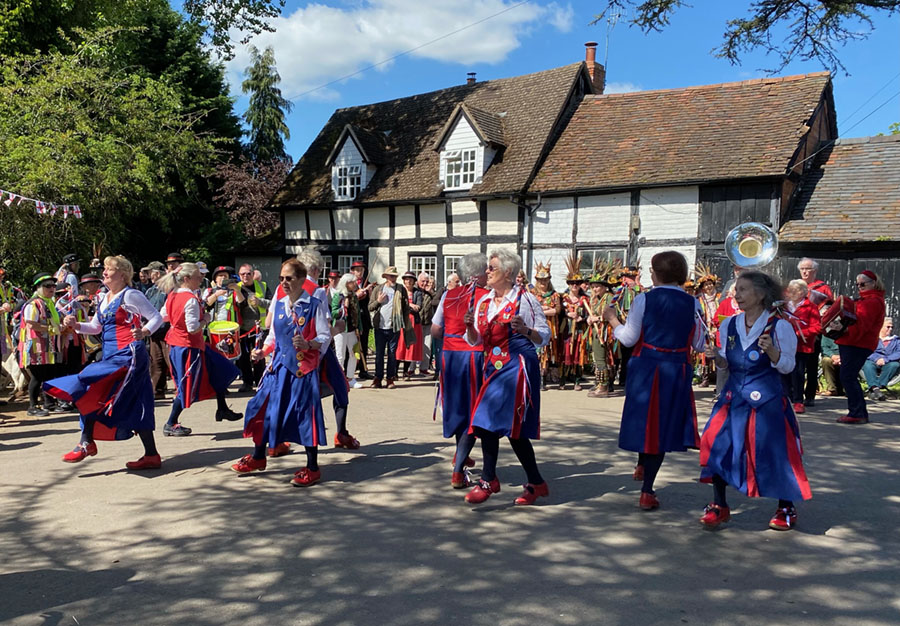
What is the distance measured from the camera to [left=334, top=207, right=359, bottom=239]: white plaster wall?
23766mm

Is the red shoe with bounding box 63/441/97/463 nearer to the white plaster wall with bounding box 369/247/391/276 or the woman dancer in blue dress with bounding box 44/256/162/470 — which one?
the woman dancer in blue dress with bounding box 44/256/162/470

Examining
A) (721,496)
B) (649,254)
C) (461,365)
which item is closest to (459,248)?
(649,254)

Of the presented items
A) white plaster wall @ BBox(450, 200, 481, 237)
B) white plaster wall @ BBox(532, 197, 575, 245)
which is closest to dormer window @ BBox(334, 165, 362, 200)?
white plaster wall @ BBox(450, 200, 481, 237)

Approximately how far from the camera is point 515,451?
542 centimetres

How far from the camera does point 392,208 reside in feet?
74.9

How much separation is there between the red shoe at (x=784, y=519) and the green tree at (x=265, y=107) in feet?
135

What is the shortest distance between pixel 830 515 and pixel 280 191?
75.5ft

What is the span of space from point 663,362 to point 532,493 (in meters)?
1.36

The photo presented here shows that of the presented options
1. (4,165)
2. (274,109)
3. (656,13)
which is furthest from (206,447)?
(274,109)

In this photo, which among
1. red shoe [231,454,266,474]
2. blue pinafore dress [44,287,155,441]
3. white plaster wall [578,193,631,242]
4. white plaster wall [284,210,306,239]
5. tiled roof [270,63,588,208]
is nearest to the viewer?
blue pinafore dress [44,287,155,441]

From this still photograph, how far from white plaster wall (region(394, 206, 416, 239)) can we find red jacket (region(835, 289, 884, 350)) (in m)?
15.0

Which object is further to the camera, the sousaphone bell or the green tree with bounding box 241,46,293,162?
the green tree with bounding box 241,46,293,162

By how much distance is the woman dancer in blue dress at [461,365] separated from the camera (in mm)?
5605

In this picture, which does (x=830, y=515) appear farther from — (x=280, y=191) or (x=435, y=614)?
(x=280, y=191)
